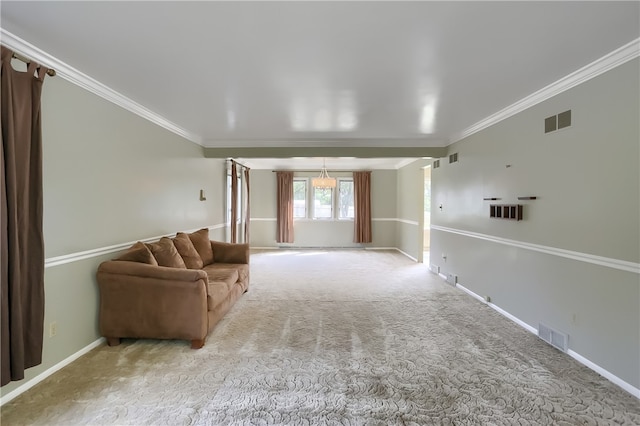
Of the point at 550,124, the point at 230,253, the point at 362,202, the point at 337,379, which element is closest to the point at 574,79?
the point at 550,124

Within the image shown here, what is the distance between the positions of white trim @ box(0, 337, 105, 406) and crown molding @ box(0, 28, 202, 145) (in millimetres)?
2327

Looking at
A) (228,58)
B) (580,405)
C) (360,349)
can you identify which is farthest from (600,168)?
(228,58)

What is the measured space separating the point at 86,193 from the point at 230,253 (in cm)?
226

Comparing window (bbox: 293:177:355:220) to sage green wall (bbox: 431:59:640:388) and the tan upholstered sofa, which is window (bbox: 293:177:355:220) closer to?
sage green wall (bbox: 431:59:640:388)

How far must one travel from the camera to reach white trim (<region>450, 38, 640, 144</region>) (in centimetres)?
223

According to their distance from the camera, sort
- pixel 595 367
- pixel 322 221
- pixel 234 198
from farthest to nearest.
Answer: pixel 322 221
pixel 234 198
pixel 595 367

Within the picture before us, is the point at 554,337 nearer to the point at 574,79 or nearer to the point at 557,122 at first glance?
the point at 557,122

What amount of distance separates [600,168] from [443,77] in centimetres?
144

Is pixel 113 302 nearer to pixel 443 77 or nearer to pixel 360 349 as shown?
pixel 360 349

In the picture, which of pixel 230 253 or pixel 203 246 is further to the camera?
pixel 230 253

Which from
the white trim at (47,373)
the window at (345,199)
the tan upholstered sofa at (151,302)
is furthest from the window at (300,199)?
the white trim at (47,373)

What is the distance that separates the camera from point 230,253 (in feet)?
15.7

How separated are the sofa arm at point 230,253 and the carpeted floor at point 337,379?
3.39 feet

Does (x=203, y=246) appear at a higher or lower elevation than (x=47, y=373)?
higher
